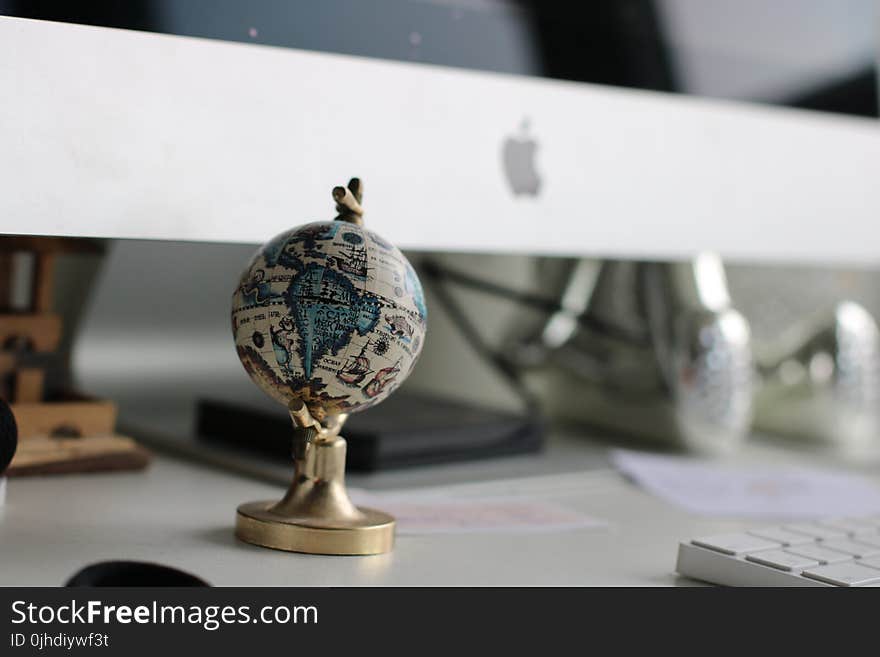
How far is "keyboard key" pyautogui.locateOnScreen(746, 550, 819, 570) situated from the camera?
47 cm

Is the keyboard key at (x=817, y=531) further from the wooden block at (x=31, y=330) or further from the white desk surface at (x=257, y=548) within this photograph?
the wooden block at (x=31, y=330)

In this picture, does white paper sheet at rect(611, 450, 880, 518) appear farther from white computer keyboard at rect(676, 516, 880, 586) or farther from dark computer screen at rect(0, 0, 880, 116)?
dark computer screen at rect(0, 0, 880, 116)

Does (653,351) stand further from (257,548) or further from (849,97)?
(257,548)

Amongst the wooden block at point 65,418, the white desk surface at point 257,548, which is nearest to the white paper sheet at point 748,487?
the white desk surface at point 257,548

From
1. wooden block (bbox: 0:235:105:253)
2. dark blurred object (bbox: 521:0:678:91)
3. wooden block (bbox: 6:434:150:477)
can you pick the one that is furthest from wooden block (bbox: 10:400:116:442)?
dark blurred object (bbox: 521:0:678:91)

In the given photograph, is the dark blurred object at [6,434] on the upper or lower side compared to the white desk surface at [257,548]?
upper

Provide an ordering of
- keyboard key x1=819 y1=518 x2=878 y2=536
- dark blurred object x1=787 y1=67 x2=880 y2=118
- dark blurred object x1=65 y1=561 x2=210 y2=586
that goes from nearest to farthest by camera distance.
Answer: dark blurred object x1=65 y1=561 x2=210 y2=586 < keyboard key x1=819 y1=518 x2=878 y2=536 < dark blurred object x1=787 y1=67 x2=880 y2=118

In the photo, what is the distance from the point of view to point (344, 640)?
38 cm

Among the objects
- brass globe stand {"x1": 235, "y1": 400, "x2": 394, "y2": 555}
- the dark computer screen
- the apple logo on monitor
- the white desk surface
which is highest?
the dark computer screen

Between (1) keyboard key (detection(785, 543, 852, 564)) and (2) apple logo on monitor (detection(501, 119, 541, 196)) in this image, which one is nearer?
(1) keyboard key (detection(785, 543, 852, 564))

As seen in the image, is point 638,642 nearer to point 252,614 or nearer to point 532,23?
point 252,614

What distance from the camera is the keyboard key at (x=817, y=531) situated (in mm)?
535

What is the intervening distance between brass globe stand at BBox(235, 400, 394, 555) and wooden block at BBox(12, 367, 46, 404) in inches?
9.1

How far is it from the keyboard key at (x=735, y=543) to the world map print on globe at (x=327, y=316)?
0.56ft
